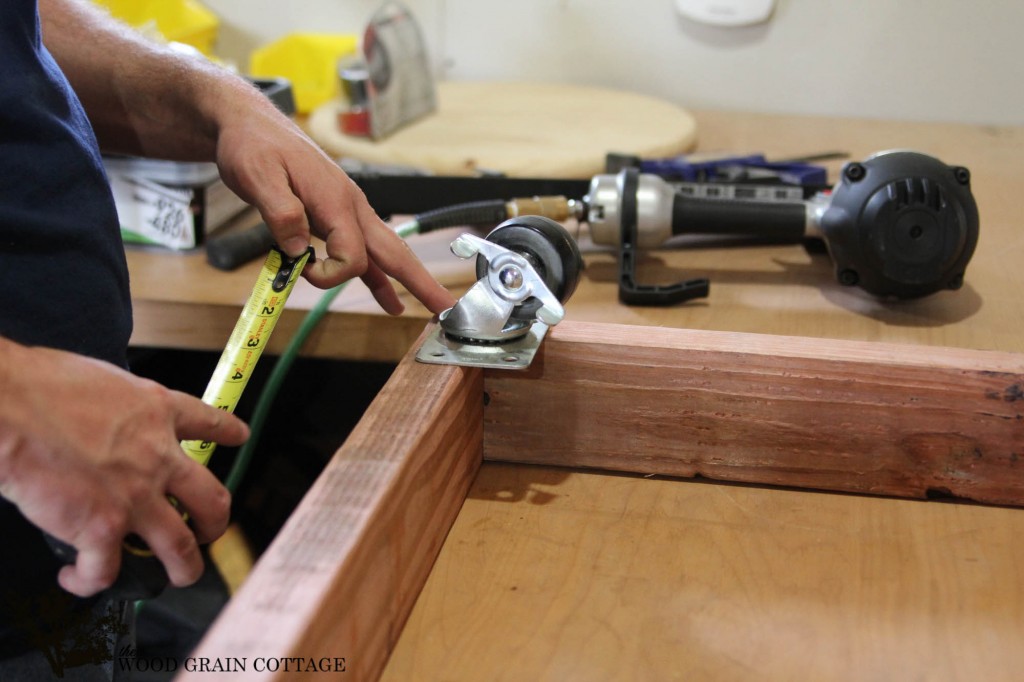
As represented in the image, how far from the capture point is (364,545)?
0.45m

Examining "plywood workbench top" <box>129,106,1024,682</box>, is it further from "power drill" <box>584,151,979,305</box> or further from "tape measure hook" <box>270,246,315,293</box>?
"tape measure hook" <box>270,246,315,293</box>

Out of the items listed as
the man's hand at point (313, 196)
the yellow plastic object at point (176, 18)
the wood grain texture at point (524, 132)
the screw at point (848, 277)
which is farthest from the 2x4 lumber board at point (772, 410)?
the yellow plastic object at point (176, 18)

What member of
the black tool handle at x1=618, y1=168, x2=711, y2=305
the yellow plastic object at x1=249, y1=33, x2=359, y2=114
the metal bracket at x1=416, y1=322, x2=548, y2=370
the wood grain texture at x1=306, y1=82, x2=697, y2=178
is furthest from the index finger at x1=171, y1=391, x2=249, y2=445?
the yellow plastic object at x1=249, y1=33, x2=359, y2=114

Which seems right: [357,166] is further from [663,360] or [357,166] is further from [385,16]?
[663,360]

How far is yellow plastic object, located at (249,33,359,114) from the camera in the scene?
1.65 m

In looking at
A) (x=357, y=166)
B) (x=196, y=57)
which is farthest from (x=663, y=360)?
(x=357, y=166)

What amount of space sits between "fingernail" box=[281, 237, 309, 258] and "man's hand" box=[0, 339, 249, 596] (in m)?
0.19

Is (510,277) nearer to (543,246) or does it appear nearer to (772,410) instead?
(543,246)

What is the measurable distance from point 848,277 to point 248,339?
56 cm

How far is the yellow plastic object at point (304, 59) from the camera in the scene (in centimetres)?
165

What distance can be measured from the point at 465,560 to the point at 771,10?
4.20ft

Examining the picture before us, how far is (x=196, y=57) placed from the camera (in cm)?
87

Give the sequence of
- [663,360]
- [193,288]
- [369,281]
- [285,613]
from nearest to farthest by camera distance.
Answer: [285,613] < [663,360] < [369,281] < [193,288]

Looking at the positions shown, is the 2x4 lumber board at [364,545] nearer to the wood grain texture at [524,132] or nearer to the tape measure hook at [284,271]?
the tape measure hook at [284,271]
